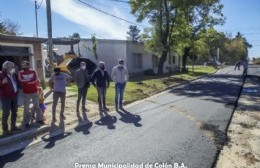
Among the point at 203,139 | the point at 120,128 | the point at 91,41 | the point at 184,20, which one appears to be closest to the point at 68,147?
the point at 120,128

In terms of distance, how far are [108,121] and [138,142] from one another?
278 cm

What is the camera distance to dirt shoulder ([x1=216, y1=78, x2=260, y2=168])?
23.4 feet

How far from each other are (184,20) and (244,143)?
2965 centimetres

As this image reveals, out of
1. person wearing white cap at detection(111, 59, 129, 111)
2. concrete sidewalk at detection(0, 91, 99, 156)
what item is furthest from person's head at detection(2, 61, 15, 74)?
person wearing white cap at detection(111, 59, 129, 111)

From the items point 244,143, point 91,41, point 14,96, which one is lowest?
point 244,143

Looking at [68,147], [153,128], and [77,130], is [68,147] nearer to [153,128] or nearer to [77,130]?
[77,130]

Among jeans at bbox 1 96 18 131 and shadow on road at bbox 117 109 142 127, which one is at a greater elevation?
jeans at bbox 1 96 18 131

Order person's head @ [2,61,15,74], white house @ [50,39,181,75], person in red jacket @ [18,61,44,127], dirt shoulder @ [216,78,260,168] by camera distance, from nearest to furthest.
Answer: dirt shoulder @ [216,78,260,168], person's head @ [2,61,15,74], person in red jacket @ [18,61,44,127], white house @ [50,39,181,75]

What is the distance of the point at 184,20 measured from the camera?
37031mm

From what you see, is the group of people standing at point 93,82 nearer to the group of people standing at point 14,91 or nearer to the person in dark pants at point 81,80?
the person in dark pants at point 81,80

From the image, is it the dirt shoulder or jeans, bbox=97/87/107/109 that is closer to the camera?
the dirt shoulder

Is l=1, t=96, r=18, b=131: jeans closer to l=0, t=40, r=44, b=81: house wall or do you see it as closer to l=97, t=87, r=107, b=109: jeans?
Result: l=97, t=87, r=107, b=109: jeans

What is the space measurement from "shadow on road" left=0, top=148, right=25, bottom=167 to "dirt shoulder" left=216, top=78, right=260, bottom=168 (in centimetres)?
393

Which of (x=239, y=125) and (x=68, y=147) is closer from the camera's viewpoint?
(x=68, y=147)
